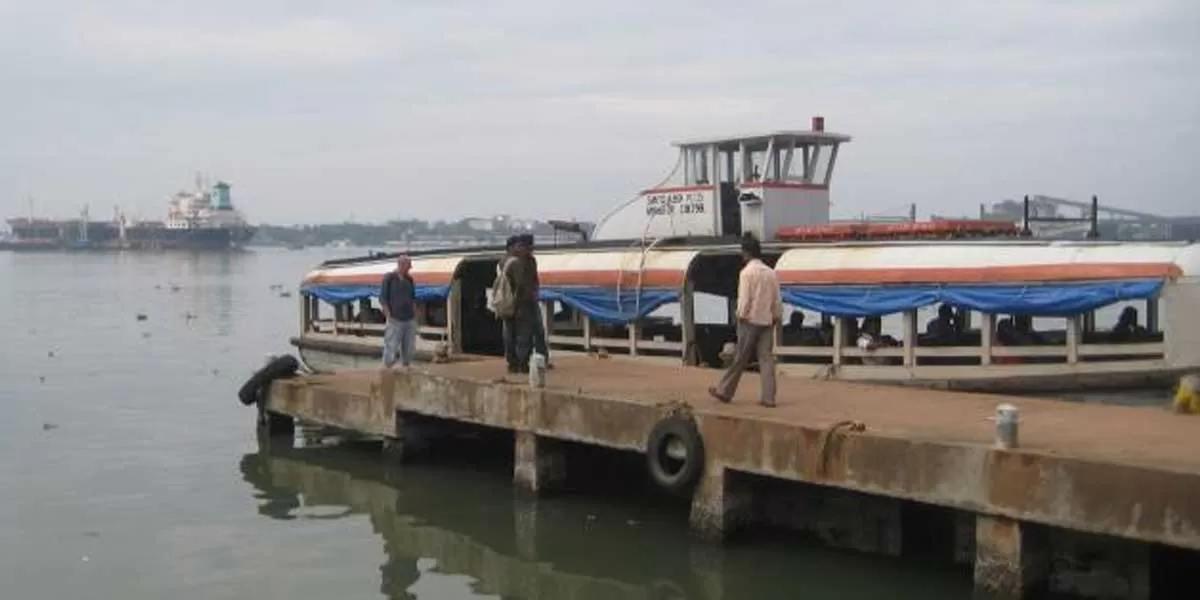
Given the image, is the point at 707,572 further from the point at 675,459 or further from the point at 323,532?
the point at 323,532

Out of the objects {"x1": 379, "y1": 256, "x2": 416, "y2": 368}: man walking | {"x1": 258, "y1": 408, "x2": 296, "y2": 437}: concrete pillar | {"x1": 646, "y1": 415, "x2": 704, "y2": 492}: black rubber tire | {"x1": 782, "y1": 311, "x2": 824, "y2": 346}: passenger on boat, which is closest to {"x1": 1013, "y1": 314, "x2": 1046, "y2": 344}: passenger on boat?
{"x1": 782, "y1": 311, "x2": 824, "y2": 346}: passenger on boat

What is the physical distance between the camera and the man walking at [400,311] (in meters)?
17.0

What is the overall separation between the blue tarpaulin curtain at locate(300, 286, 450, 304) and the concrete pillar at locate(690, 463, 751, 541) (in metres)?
10.00

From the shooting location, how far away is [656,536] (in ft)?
40.1

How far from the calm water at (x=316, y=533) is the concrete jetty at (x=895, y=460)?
44 centimetres

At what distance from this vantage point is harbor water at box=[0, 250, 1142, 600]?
11008 mm

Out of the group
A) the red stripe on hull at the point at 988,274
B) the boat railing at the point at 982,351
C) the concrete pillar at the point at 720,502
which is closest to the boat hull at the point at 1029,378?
the boat railing at the point at 982,351

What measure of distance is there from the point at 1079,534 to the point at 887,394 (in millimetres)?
3575

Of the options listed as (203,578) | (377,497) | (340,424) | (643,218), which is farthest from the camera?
(643,218)

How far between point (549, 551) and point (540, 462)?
5.21ft

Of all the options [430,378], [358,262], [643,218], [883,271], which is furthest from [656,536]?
[358,262]

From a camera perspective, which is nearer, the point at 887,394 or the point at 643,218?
the point at 887,394

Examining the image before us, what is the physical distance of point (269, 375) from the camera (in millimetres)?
17812

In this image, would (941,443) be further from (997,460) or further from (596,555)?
(596,555)
